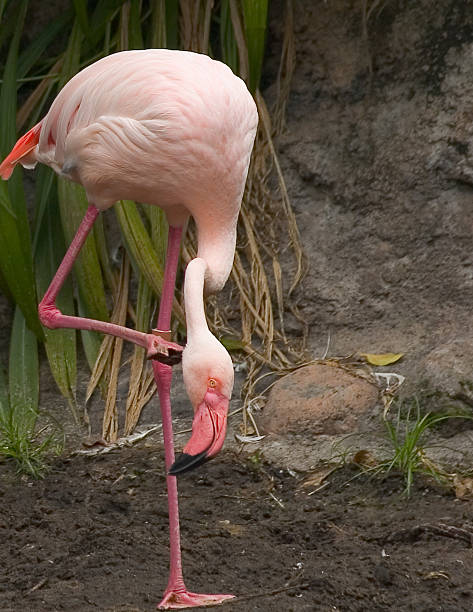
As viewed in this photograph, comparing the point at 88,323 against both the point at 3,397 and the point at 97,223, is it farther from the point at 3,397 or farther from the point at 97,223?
the point at 97,223

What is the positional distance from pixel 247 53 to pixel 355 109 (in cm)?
61

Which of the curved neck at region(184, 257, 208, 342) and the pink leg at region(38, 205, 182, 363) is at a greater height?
the curved neck at region(184, 257, 208, 342)

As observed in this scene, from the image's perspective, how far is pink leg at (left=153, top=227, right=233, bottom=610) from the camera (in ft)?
10.6

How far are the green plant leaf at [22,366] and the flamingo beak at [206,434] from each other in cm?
205

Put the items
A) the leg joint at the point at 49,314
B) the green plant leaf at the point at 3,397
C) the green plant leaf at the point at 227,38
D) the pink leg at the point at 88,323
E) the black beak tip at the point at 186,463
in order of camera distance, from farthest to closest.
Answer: the green plant leaf at the point at 227,38 → the green plant leaf at the point at 3,397 → the leg joint at the point at 49,314 → the pink leg at the point at 88,323 → the black beak tip at the point at 186,463

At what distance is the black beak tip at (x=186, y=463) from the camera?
10.0ft

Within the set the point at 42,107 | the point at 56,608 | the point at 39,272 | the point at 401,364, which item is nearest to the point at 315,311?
the point at 401,364

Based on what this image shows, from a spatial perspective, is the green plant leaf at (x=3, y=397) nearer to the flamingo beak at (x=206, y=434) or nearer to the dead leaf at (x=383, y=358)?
the dead leaf at (x=383, y=358)

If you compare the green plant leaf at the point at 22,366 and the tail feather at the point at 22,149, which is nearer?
the tail feather at the point at 22,149

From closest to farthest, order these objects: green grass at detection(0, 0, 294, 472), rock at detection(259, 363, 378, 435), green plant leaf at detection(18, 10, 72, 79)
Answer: rock at detection(259, 363, 378, 435) < green grass at detection(0, 0, 294, 472) < green plant leaf at detection(18, 10, 72, 79)

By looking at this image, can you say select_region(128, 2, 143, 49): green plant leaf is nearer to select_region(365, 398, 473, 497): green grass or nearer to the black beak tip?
select_region(365, 398, 473, 497): green grass

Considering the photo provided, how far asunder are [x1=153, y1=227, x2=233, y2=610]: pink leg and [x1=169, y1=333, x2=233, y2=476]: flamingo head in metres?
0.32

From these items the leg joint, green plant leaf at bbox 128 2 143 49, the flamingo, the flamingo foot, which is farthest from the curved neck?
green plant leaf at bbox 128 2 143 49

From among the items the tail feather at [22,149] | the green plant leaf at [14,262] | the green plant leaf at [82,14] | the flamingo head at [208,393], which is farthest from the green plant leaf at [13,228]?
the flamingo head at [208,393]
